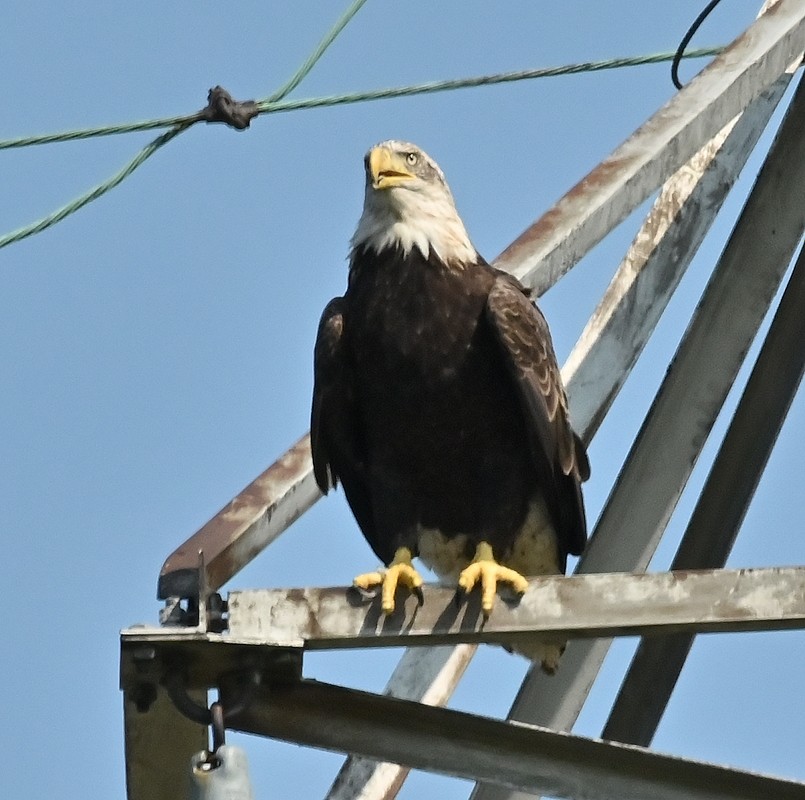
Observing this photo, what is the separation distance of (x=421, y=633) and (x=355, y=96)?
2.80m

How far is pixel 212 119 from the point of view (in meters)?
5.24

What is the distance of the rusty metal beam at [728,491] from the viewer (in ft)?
14.7

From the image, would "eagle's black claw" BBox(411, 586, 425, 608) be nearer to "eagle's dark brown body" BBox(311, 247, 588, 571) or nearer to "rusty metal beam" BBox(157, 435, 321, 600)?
"rusty metal beam" BBox(157, 435, 321, 600)

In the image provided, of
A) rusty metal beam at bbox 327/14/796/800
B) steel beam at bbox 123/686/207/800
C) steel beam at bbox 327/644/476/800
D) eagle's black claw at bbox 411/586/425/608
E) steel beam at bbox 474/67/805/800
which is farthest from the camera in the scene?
rusty metal beam at bbox 327/14/796/800

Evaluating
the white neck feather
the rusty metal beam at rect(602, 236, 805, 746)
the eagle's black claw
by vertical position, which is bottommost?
the eagle's black claw

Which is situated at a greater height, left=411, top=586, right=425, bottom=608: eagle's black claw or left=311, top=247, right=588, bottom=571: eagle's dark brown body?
left=311, top=247, right=588, bottom=571: eagle's dark brown body

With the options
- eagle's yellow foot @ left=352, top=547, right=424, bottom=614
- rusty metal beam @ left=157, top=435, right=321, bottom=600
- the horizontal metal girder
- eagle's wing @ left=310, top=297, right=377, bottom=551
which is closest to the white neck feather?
eagle's wing @ left=310, top=297, right=377, bottom=551

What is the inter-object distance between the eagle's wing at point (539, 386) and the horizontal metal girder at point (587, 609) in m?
1.61

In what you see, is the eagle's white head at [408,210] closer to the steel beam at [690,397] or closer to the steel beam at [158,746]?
the steel beam at [690,397]

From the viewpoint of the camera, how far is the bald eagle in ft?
16.6

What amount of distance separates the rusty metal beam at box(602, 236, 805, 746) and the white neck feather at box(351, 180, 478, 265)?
3.32 feet

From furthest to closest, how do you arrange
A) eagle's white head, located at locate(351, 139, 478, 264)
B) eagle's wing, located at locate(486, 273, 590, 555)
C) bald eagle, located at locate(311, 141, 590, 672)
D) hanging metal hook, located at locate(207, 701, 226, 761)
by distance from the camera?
eagle's white head, located at locate(351, 139, 478, 264)
bald eagle, located at locate(311, 141, 590, 672)
eagle's wing, located at locate(486, 273, 590, 555)
hanging metal hook, located at locate(207, 701, 226, 761)

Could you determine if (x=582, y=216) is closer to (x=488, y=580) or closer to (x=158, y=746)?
(x=488, y=580)

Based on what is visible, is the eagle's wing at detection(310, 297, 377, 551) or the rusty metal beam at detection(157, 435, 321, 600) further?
the eagle's wing at detection(310, 297, 377, 551)
